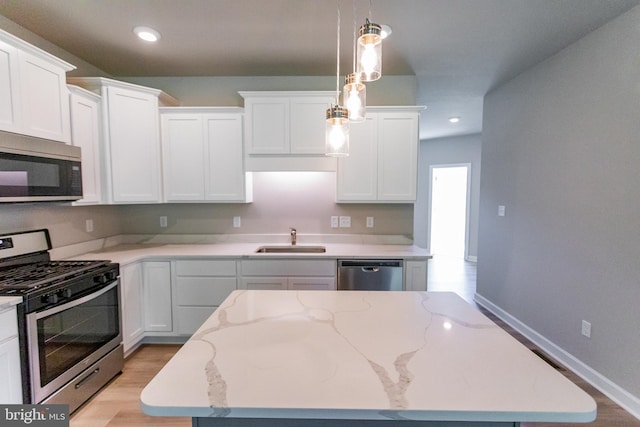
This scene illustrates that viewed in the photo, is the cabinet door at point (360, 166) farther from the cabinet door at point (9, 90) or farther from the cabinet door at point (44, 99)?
the cabinet door at point (9, 90)

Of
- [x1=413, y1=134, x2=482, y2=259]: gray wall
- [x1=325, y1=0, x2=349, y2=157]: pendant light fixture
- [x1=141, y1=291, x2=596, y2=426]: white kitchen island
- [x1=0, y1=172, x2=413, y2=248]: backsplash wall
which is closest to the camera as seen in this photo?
[x1=141, y1=291, x2=596, y2=426]: white kitchen island

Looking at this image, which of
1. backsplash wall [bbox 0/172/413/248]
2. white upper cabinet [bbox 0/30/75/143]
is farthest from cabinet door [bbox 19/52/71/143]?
backsplash wall [bbox 0/172/413/248]

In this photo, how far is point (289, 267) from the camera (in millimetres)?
2768

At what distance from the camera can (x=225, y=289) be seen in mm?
2797

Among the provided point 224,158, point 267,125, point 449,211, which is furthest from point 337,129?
point 449,211

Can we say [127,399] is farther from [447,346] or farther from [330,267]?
[447,346]

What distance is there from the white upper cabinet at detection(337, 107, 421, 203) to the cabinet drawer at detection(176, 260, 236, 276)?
4.11 ft

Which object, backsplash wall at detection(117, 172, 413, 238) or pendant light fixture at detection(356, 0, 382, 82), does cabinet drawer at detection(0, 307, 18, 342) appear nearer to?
backsplash wall at detection(117, 172, 413, 238)

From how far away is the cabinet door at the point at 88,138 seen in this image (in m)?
2.39

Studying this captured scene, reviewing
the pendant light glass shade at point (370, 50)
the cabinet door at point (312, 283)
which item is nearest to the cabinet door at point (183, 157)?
the cabinet door at point (312, 283)

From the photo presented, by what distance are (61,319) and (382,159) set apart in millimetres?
2764

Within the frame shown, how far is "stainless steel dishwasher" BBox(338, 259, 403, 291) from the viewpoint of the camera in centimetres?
272

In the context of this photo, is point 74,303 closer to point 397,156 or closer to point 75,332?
point 75,332

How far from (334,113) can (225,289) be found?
2.11 meters
